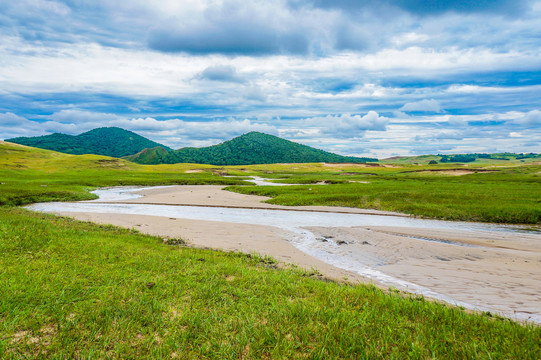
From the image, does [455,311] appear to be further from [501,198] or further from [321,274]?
[501,198]

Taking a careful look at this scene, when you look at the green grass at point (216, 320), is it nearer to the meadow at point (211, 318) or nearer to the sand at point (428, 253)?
the meadow at point (211, 318)

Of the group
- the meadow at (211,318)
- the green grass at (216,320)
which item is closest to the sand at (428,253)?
the meadow at (211,318)

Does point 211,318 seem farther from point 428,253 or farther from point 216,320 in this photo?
point 428,253

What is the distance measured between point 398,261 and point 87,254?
50.8 ft

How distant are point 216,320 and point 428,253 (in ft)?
49.3

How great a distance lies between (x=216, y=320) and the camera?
673cm

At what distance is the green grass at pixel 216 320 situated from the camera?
5.55 metres

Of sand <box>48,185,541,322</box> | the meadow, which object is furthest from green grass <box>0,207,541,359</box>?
sand <box>48,185,541,322</box>

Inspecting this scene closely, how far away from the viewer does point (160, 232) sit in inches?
835

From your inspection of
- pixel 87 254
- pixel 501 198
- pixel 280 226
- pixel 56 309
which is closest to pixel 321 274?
pixel 56 309

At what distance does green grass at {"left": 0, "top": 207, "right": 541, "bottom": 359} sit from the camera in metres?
5.55

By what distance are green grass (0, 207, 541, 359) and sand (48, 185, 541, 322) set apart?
3726 mm

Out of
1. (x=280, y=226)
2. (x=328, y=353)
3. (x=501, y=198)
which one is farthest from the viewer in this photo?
(x=501, y=198)

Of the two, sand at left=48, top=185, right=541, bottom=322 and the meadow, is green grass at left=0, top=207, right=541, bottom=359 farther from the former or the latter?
sand at left=48, top=185, right=541, bottom=322
